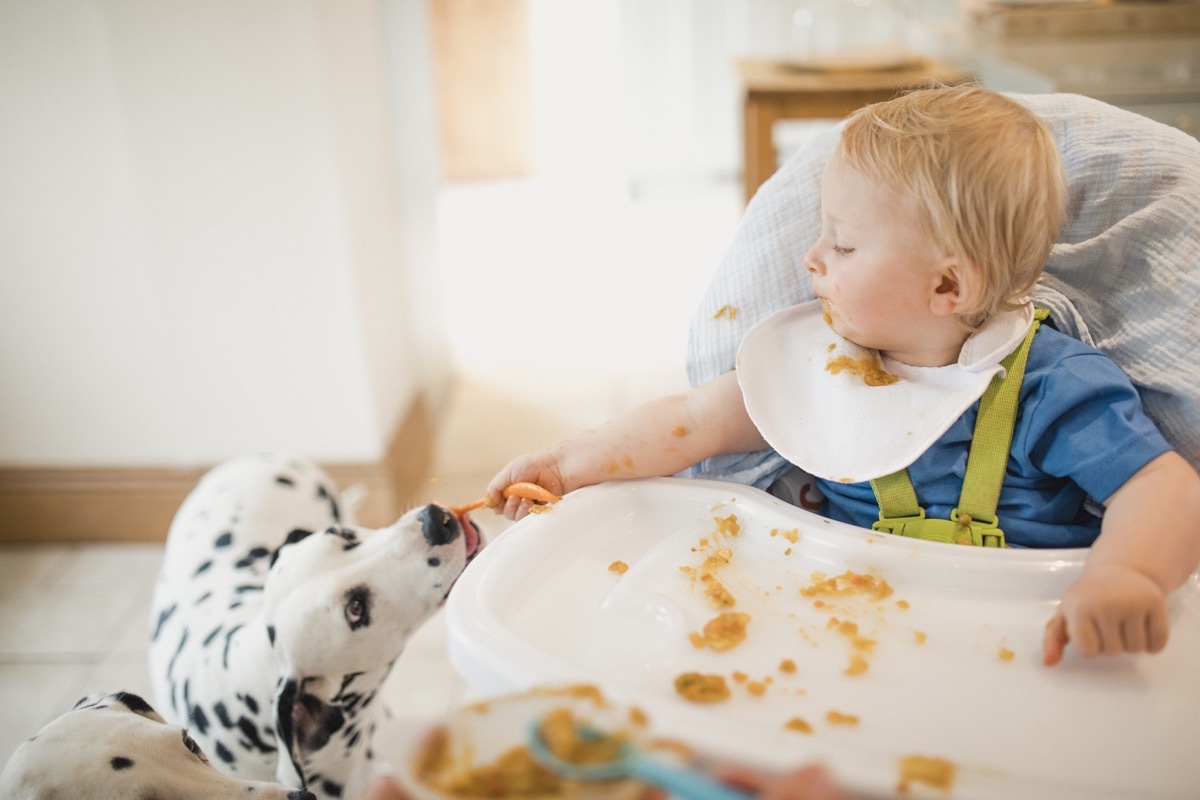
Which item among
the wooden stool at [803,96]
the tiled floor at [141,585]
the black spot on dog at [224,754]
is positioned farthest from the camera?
the wooden stool at [803,96]

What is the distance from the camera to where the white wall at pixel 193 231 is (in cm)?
180

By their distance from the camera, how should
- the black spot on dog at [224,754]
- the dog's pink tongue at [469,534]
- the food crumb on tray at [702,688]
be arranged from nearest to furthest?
the food crumb on tray at [702,688] < the dog's pink tongue at [469,534] < the black spot on dog at [224,754]

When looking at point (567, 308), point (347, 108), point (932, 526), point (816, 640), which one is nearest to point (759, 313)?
point (932, 526)

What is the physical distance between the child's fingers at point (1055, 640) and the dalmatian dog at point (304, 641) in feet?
1.76

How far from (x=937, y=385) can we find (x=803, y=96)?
66.8 inches

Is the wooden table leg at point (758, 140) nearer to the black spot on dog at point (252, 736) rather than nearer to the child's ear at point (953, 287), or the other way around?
the child's ear at point (953, 287)

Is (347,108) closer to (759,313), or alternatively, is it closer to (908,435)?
(759,313)

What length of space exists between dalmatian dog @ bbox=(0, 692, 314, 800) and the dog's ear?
0.13m

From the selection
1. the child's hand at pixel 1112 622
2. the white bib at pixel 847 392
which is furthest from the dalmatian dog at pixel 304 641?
the child's hand at pixel 1112 622

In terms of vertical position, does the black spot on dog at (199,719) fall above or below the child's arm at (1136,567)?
below

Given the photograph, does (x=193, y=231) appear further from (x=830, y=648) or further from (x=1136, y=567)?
(x=1136, y=567)

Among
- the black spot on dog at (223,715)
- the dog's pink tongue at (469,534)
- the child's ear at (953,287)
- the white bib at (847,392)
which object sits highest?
the child's ear at (953,287)

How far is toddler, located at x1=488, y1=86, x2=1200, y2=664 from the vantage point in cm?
80

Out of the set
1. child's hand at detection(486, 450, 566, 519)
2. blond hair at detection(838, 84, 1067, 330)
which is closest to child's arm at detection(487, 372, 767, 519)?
child's hand at detection(486, 450, 566, 519)
